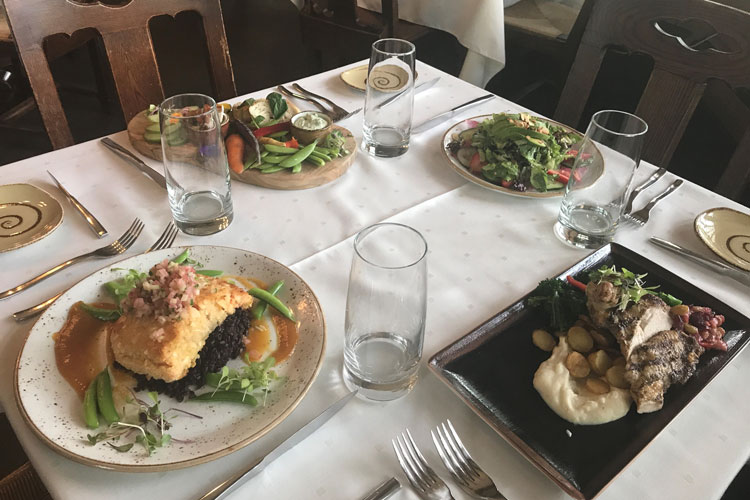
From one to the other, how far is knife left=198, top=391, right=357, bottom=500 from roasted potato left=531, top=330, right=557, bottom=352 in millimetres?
278

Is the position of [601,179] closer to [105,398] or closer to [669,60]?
[669,60]

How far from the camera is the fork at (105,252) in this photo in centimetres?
87

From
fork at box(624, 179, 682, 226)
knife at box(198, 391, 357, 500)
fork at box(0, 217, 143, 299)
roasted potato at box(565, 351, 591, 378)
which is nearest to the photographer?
knife at box(198, 391, 357, 500)

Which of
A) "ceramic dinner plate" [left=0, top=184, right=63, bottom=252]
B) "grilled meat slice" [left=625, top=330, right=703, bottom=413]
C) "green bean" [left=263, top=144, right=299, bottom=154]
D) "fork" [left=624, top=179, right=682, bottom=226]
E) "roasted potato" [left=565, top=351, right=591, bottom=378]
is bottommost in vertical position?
"ceramic dinner plate" [left=0, top=184, right=63, bottom=252]

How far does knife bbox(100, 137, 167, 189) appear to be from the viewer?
3.71ft

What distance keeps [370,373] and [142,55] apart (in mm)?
1201

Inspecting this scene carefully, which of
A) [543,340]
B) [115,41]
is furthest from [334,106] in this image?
[543,340]

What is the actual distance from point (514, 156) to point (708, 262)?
1.36ft

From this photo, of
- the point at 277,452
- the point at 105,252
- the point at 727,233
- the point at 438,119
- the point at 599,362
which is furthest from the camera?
the point at 438,119

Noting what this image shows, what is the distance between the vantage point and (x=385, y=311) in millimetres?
723

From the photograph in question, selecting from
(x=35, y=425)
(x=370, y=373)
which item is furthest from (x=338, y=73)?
(x=35, y=425)

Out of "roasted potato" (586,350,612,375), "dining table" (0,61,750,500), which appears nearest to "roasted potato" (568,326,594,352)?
"roasted potato" (586,350,612,375)

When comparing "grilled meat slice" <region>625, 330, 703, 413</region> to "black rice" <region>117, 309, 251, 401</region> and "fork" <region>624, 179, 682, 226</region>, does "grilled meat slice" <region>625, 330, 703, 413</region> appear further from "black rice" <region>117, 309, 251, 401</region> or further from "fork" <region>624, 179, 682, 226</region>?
"black rice" <region>117, 309, 251, 401</region>

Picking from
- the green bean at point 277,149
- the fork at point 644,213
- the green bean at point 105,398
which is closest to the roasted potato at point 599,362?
the fork at point 644,213
